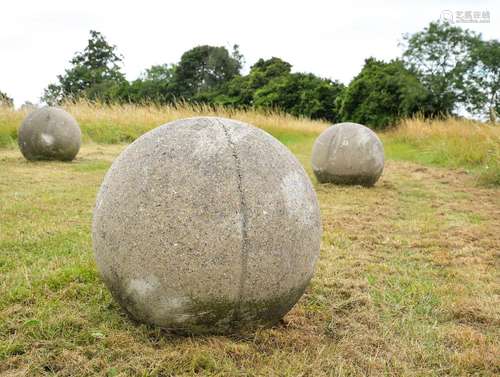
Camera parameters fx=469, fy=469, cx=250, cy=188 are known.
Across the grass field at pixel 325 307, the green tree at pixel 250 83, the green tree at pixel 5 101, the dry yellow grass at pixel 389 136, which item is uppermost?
the green tree at pixel 250 83

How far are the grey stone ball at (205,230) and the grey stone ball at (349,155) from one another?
5784mm

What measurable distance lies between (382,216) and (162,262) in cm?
478

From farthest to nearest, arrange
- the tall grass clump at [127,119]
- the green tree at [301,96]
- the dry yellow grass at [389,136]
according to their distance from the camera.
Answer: the green tree at [301,96] → the tall grass clump at [127,119] → the dry yellow grass at [389,136]

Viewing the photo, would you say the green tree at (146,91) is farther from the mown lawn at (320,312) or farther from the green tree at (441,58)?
the mown lawn at (320,312)

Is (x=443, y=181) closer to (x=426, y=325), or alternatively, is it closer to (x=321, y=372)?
(x=426, y=325)

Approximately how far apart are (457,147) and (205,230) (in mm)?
12652

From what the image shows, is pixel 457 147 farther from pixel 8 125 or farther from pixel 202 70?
pixel 202 70

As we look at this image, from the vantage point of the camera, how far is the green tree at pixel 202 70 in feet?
147

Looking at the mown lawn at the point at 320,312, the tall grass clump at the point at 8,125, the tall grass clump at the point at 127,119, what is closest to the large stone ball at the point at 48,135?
the tall grass clump at the point at 8,125

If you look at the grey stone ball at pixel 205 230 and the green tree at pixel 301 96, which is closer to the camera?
the grey stone ball at pixel 205 230

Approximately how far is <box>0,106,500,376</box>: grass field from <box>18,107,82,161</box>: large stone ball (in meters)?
3.97

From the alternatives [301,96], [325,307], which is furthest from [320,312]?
[301,96]

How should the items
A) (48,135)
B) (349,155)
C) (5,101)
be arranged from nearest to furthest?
(349,155) → (48,135) → (5,101)

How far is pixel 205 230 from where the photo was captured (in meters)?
2.59
